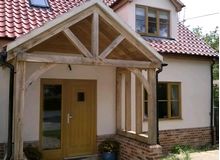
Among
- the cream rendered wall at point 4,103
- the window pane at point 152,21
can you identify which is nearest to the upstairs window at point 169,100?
the window pane at point 152,21

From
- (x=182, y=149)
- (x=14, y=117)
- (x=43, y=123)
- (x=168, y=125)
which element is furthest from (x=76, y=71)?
(x=182, y=149)

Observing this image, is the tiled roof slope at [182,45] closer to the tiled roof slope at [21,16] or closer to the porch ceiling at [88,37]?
the porch ceiling at [88,37]

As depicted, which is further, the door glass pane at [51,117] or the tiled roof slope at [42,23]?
the door glass pane at [51,117]

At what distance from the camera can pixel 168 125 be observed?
10.7 metres

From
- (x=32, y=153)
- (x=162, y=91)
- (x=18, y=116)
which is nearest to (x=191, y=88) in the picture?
(x=162, y=91)

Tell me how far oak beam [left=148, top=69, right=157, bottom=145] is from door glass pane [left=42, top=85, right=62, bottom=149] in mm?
3065

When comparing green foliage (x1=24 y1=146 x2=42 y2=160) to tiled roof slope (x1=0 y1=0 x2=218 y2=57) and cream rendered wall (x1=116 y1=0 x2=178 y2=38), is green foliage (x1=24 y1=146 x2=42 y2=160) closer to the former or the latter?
tiled roof slope (x1=0 y1=0 x2=218 y2=57)

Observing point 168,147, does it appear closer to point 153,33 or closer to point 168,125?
point 168,125

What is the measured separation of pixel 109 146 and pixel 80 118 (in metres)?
1.36

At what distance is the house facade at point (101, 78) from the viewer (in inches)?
259

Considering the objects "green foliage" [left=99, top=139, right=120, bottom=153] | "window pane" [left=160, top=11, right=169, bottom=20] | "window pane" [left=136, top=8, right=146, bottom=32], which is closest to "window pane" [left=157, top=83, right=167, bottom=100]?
"window pane" [left=136, top=8, right=146, bottom=32]

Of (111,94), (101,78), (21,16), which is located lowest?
(111,94)

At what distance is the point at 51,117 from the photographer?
8.96m

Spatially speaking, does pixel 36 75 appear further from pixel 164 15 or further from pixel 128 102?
pixel 164 15
